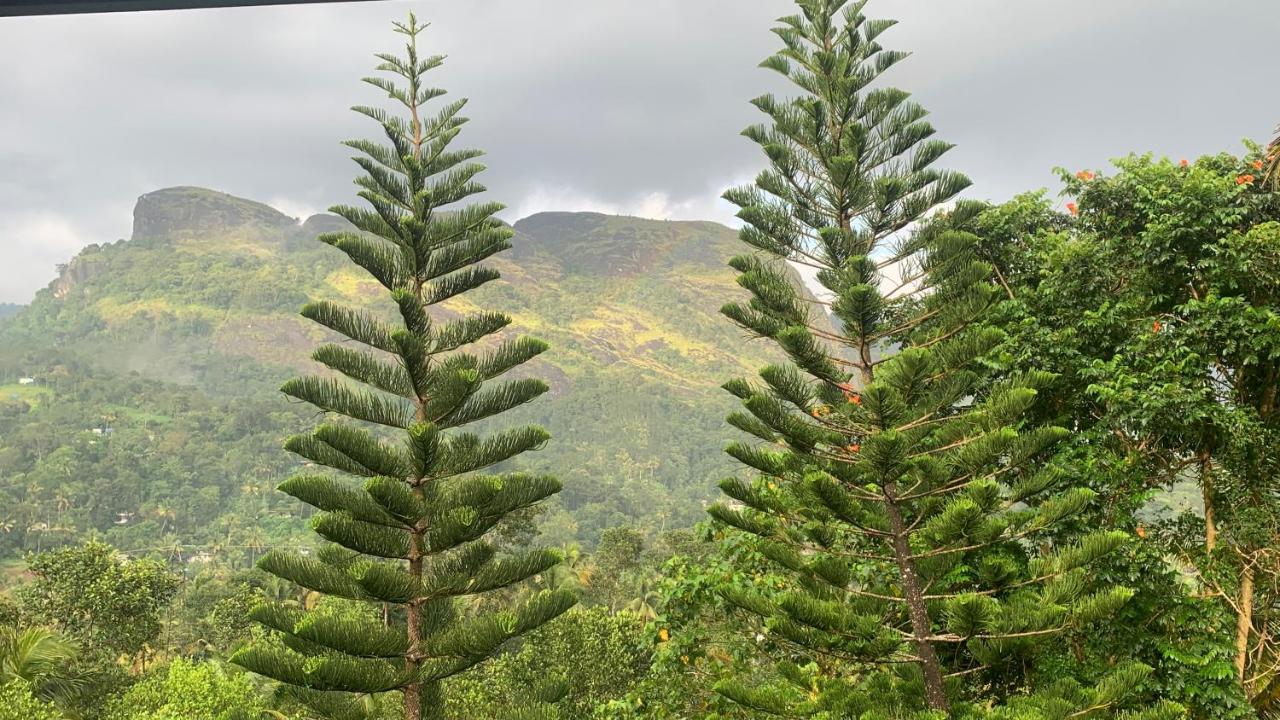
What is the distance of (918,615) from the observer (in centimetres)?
472

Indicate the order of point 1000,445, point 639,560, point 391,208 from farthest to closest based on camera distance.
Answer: point 639,560
point 391,208
point 1000,445

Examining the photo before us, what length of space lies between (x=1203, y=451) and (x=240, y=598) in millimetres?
19766

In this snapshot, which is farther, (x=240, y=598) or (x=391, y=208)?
(x=240, y=598)

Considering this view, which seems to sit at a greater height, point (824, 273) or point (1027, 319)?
point (824, 273)

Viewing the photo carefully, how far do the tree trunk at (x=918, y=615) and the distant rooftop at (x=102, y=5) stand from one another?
180 inches

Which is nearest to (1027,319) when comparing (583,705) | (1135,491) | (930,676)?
(1135,491)

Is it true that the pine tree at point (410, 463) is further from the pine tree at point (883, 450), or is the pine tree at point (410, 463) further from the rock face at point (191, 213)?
the rock face at point (191, 213)

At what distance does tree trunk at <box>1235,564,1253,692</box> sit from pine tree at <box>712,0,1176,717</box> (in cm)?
108

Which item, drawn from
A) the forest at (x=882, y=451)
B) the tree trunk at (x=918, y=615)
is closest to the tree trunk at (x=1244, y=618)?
the forest at (x=882, y=451)

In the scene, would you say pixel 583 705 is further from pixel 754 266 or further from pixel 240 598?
pixel 240 598

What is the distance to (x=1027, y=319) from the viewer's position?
18.7ft

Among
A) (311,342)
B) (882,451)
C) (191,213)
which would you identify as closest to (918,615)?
(882,451)

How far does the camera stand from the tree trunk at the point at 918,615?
4638 millimetres

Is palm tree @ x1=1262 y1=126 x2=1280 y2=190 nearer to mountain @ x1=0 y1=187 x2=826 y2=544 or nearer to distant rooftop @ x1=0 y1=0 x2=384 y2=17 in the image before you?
distant rooftop @ x1=0 y1=0 x2=384 y2=17
